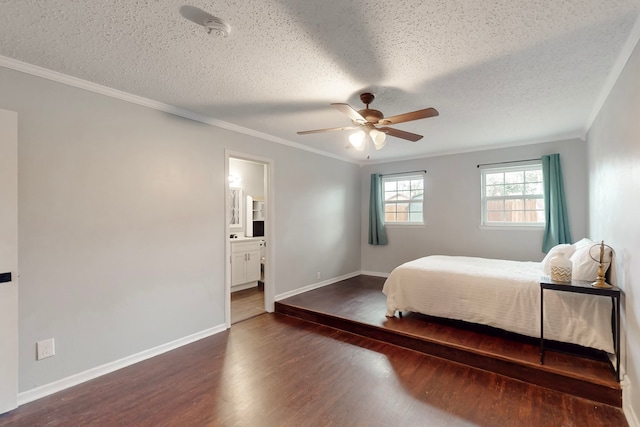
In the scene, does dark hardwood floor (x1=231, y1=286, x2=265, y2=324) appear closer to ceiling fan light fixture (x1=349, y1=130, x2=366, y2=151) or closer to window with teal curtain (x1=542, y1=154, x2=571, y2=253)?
ceiling fan light fixture (x1=349, y1=130, x2=366, y2=151)

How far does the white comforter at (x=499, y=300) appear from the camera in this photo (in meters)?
2.45

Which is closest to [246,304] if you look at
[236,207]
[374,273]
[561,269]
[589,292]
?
[236,207]

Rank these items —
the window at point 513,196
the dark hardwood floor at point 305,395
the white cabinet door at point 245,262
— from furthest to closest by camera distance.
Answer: the white cabinet door at point 245,262 < the window at point 513,196 < the dark hardwood floor at point 305,395

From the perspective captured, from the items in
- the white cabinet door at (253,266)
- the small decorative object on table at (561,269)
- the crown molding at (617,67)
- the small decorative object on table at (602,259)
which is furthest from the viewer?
the white cabinet door at (253,266)

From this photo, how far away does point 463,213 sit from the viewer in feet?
16.4

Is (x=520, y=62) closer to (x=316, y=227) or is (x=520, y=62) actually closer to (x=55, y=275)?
(x=316, y=227)

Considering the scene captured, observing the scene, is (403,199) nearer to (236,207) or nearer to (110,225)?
(236,207)

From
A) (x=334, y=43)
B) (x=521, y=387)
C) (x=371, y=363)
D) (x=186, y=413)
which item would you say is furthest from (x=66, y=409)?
(x=521, y=387)

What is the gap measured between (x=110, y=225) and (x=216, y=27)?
1.91 meters

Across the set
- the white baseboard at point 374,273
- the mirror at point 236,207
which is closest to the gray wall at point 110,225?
the mirror at point 236,207

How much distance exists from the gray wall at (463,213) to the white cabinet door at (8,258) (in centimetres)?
502

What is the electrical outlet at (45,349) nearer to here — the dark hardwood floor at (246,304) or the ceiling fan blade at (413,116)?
the dark hardwood floor at (246,304)

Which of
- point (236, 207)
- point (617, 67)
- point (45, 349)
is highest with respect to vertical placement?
point (617, 67)

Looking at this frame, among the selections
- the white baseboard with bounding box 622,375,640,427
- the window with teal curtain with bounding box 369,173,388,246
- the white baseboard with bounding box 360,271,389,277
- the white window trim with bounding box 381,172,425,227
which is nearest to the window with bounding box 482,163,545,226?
the white window trim with bounding box 381,172,425,227
